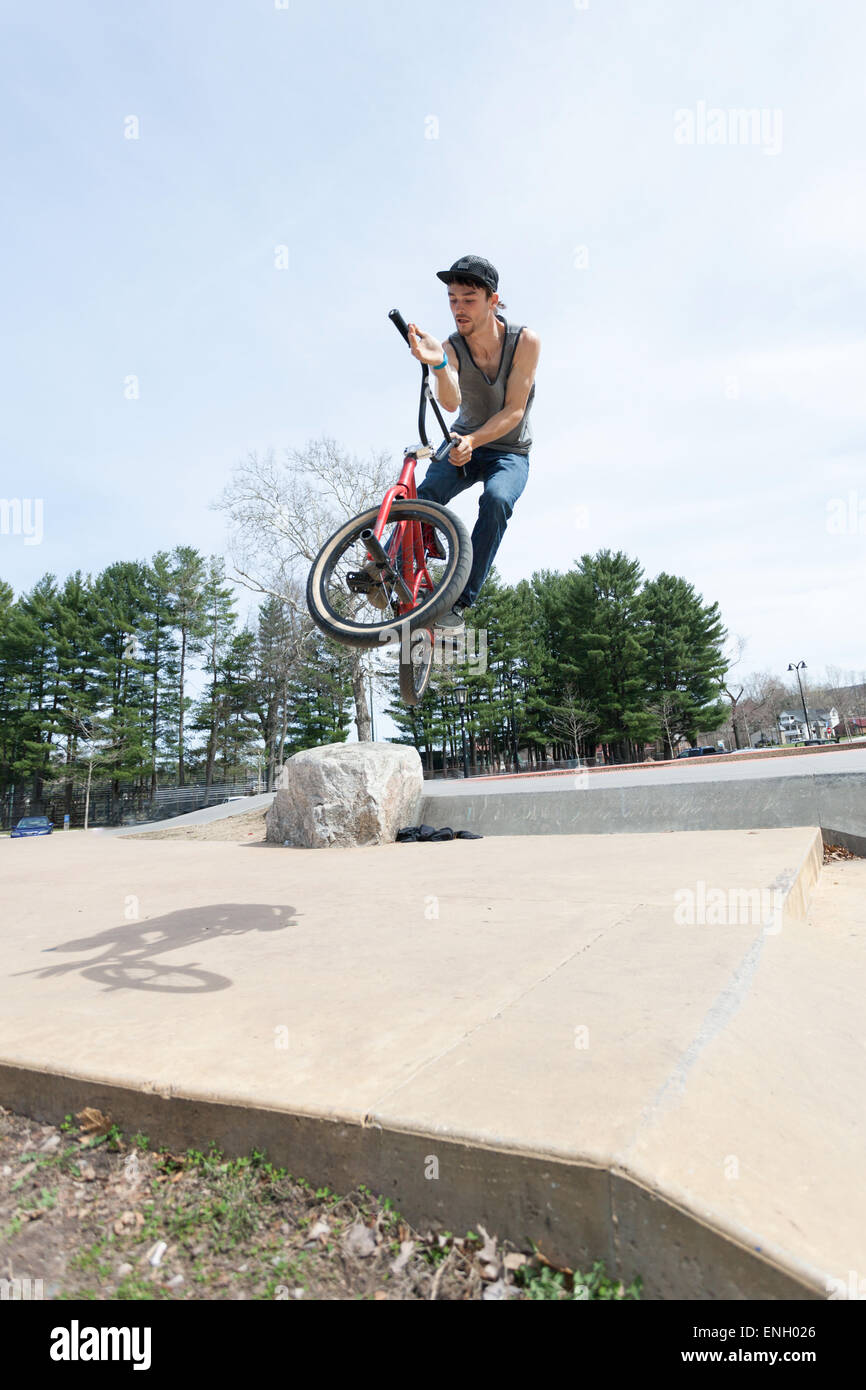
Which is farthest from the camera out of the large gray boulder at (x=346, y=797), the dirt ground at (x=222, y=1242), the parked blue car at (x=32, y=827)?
the parked blue car at (x=32, y=827)

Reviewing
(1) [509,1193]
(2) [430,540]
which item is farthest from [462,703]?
(1) [509,1193]

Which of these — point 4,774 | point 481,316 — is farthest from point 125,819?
point 481,316

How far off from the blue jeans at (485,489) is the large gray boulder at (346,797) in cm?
734

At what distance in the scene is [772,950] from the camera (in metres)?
3.71

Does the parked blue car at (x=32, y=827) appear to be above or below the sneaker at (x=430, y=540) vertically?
below

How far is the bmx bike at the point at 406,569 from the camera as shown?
468 cm

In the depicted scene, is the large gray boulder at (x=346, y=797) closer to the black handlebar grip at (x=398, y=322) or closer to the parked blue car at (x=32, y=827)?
the black handlebar grip at (x=398, y=322)

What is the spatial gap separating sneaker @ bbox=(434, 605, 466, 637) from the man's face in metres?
1.97

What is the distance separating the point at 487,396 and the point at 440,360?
0.50m

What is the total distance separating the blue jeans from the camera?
5.16 meters

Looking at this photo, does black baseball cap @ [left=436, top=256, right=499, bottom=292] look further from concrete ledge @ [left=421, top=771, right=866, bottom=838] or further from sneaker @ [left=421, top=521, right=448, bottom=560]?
concrete ledge @ [left=421, top=771, right=866, bottom=838]

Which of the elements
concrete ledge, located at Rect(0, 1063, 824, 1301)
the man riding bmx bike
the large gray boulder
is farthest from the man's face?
the large gray boulder

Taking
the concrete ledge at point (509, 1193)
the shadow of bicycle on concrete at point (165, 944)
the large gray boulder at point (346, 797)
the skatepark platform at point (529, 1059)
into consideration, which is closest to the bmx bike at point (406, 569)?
the skatepark platform at point (529, 1059)

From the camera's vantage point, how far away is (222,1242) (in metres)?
2.15
